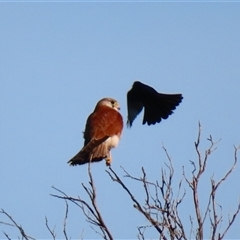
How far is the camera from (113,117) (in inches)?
261

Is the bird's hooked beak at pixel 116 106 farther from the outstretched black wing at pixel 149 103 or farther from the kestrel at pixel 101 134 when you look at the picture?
the kestrel at pixel 101 134

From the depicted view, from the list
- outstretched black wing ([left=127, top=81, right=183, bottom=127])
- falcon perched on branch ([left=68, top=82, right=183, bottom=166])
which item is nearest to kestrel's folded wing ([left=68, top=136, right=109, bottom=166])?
falcon perched on branch ([left=68, top=82, right=183, bottom=166])

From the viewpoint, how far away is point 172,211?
13.5ft

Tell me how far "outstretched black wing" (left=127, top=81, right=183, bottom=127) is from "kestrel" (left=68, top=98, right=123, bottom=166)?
0.30 meters

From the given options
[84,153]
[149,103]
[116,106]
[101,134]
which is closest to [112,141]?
[101,134]

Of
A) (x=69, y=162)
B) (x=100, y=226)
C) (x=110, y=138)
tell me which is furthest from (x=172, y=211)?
(x=110, y=138)

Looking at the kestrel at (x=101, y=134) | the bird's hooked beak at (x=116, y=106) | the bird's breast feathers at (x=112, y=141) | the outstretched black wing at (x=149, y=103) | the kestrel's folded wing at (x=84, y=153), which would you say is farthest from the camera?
the bird's hooked beak at (x=116, y=106)

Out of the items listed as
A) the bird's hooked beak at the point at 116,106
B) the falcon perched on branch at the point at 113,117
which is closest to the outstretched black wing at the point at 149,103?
the falcon perched on branch at the point at 113,117

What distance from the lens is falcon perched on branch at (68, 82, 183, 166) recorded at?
20.4ft

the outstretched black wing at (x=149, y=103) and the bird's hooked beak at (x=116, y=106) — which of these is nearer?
the outstretched black wing at (x=149, y=103)

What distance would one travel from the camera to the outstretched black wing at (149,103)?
6895 millimetres

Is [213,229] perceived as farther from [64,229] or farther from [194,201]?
[64,229]

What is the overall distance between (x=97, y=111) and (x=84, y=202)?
8.69ft

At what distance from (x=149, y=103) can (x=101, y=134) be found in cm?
88
